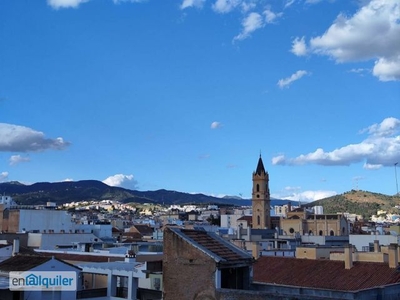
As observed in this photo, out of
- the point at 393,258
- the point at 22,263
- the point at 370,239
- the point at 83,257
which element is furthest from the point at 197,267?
the point at 370,239

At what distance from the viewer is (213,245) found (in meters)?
16.7

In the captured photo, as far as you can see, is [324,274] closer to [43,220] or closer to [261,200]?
[43,220]

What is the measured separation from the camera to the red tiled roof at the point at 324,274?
97.6 feet

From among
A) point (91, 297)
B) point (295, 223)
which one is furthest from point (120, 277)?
point (295, 223)

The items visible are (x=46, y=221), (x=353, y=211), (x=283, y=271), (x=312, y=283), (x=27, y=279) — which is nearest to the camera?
(x=27, y=279)

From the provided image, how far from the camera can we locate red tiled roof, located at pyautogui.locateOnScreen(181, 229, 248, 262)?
1628 centimetres

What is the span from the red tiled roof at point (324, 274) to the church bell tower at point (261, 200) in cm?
9037

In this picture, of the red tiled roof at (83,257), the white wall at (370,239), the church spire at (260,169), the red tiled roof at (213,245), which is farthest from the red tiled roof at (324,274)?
the church spire at (260,169)

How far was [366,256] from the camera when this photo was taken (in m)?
36.4

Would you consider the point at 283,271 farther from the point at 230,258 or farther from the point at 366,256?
the point at 230,258

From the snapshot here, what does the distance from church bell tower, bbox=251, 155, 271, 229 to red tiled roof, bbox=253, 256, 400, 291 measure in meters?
90.4

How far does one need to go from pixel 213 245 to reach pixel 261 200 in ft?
371

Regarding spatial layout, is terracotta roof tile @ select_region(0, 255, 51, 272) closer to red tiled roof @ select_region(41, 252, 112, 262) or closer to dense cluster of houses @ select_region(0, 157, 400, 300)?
dense cluster of houses @ select_region(0, 157, 400, 300)

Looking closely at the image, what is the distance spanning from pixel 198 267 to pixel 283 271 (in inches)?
826
